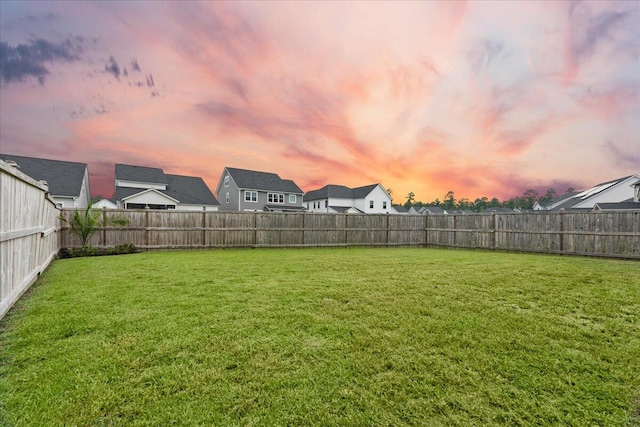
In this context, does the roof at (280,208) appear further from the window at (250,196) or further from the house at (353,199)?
the house at (353,199)

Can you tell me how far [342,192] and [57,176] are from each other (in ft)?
99.0

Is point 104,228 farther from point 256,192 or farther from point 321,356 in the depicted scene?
point 256,192

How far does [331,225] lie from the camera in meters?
13.7

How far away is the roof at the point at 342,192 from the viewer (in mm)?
39000

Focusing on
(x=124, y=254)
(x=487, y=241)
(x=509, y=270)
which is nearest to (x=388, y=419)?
(x=509, y=270)

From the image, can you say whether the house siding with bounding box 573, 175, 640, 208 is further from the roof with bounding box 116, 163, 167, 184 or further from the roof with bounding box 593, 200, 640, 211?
the roof with bounding box 116, 163, 167, 184

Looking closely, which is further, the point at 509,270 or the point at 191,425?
the point at 509,270

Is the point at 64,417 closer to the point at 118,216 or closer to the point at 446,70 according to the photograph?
the point at 118,216

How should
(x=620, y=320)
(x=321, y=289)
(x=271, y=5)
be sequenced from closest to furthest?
(x=620, y=320)
(x=321, y=289)
(x=271, y=5)

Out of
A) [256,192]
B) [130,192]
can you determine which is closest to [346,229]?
[256,192]

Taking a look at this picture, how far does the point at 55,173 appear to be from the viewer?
20.2 m

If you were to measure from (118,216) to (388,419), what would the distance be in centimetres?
1255

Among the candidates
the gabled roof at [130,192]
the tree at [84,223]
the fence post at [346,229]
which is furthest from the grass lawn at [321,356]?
the gabled roof at [130,192]

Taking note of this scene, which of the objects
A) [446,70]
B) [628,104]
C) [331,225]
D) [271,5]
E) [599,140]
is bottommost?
[331,225]
